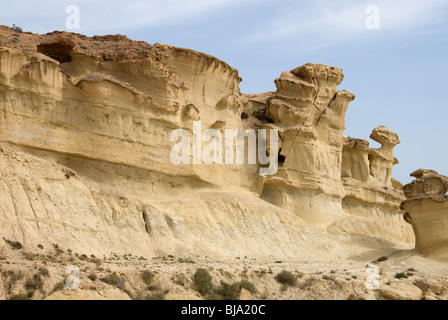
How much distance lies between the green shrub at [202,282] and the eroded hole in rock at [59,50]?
15584mm

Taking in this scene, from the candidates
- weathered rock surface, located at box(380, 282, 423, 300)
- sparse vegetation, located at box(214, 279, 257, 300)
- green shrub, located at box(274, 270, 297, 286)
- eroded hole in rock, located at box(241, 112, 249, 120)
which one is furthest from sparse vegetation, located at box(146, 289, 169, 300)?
eroded hole in rock, located at box(241, 112, 249, 120)

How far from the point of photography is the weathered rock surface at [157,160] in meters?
36.2

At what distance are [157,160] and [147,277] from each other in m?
12.1

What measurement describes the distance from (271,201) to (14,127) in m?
17.1

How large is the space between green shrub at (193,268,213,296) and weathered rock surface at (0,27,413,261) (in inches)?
214

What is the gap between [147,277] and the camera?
99.4 feet

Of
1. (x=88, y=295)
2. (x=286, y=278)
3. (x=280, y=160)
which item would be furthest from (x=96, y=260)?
(x=280, y=160)

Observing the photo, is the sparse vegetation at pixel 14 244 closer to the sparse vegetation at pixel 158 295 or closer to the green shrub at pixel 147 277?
the green shrub at pixel 147 277

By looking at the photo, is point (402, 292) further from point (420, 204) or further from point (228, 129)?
point (228, 129)

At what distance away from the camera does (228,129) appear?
46688 mm

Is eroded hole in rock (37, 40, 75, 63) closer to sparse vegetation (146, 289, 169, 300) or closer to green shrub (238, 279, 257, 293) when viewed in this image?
green shrub (238, 279, 257, 293)

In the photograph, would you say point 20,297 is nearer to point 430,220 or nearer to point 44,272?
point 44,272

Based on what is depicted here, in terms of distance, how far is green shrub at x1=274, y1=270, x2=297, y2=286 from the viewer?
112 feet

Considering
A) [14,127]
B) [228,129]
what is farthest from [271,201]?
[14,127]
